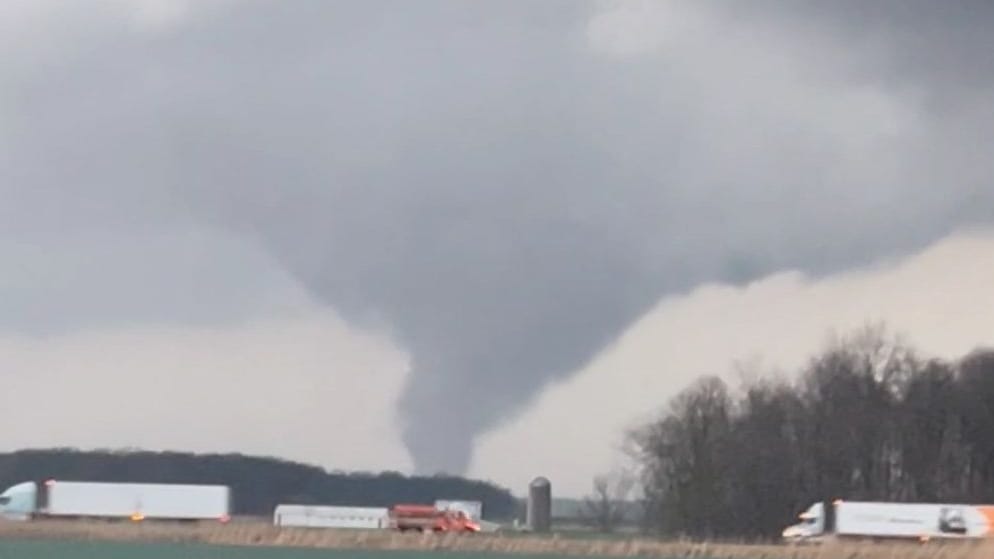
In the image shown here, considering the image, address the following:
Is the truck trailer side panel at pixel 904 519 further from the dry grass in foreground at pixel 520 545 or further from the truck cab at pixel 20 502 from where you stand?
the truck cab at pixel 20 502

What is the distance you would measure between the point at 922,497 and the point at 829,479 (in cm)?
632

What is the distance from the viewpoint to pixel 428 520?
116m

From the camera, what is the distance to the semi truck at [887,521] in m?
112

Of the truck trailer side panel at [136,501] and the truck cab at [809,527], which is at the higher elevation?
the truck trailer side panel at [136,501]

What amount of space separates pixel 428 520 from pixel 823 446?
29.1 metres

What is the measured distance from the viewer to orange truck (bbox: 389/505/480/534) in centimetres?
11269

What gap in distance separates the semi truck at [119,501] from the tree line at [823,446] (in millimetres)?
28198

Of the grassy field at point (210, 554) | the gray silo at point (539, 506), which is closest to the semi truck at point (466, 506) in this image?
the gray silo at point (539, 506)

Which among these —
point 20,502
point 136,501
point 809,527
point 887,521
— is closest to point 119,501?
point 136,501

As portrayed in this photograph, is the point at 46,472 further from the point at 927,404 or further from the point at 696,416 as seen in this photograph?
the point at 927,404

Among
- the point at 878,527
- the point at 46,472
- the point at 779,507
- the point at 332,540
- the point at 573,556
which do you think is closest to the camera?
the point at 573,556

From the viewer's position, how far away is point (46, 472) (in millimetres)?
144125

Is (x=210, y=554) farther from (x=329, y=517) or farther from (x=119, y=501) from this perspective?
(x=119, y=501)

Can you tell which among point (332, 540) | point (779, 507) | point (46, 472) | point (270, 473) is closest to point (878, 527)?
point (779, 507)
